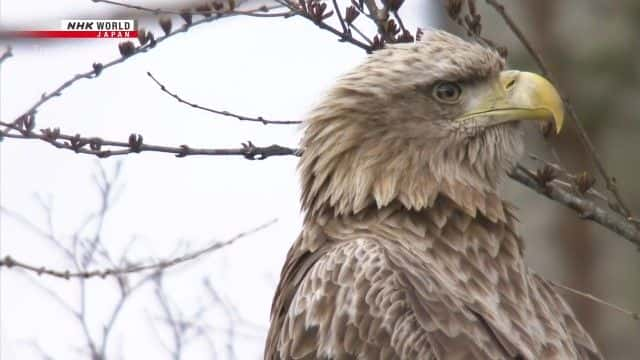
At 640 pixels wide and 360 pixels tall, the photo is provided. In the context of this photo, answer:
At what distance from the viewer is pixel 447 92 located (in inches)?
270

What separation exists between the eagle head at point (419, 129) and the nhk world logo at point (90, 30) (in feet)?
3.21

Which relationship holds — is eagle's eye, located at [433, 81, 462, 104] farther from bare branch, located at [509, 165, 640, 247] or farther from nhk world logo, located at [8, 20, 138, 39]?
nhk world logo, located at [8, 20, 138, 39]

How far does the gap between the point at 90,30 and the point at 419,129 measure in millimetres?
1789

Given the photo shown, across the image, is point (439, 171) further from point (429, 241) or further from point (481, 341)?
point (481, 341)

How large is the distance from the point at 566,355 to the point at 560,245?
3.15m

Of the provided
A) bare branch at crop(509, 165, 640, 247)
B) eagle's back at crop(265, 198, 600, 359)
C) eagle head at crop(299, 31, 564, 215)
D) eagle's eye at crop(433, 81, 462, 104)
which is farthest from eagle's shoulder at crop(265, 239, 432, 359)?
eagle's eye at crop(433, 81, 462, 104)

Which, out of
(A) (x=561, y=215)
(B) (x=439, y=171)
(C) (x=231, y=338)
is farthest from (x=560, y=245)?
(B) (x=439, y=171)

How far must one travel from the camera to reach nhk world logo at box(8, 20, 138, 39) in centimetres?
747

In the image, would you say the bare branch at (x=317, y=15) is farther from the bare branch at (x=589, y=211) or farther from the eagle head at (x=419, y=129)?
the bare branch at (x=589, y=211)

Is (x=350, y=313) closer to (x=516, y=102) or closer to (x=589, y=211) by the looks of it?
(x=589, y=211)

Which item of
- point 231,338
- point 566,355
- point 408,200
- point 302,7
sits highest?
point 302,7

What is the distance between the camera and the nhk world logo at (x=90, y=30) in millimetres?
7469

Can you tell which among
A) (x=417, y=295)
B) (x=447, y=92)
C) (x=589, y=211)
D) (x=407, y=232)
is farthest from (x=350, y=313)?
(x=447, y=92)

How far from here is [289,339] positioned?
630 cm
